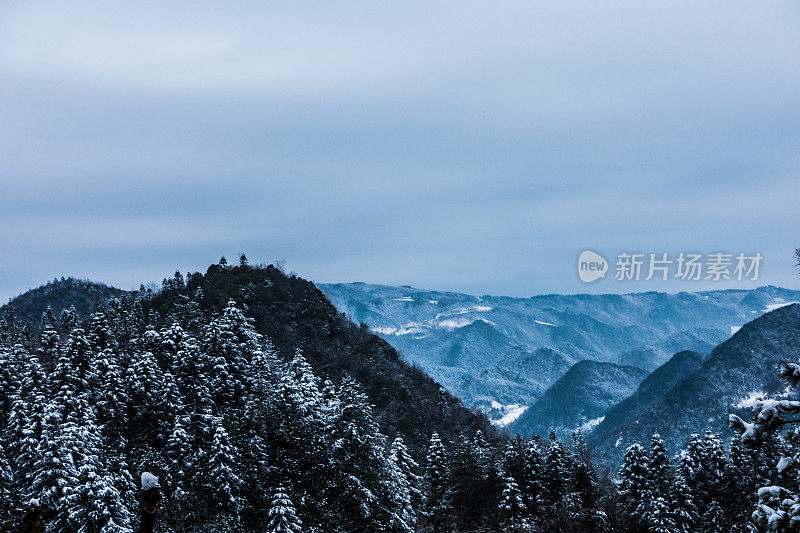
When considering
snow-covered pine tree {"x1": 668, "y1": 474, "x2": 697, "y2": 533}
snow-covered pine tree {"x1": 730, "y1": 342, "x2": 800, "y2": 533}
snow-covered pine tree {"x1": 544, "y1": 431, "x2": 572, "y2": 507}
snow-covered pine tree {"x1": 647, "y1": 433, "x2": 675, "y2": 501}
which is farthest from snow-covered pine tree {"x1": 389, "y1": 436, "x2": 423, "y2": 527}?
snow-covered pine tree {"x1": 730, "y1": 342, "x2": 800, "y2": 533}

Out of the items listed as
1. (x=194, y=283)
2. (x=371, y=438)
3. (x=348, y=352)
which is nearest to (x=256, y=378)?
(x=371, y=438)

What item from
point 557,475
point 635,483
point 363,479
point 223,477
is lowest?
point 557,475

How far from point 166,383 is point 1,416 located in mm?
12866

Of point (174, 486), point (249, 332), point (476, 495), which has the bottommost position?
point (476, 495)

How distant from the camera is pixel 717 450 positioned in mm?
57750

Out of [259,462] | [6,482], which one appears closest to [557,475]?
[259,462]

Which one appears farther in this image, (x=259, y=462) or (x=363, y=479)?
(x=363, y=479)

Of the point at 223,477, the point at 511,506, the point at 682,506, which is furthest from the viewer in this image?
the point at 682,506

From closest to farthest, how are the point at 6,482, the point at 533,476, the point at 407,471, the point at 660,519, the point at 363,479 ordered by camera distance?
the point at 6,482 → the point at 363,479 → the point at 660,519 → the point at 407,471 → the point at 533,476

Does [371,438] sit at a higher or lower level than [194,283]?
lower

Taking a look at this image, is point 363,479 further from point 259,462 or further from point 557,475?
point 557,475

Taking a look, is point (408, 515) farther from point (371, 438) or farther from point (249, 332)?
point (249, 332)

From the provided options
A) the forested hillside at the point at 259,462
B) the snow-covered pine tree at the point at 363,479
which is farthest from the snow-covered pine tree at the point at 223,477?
the snow-covered pine tree at the point at 363,479

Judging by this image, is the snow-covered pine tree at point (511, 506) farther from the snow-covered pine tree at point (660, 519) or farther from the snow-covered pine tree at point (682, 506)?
the snow-covered pine tree at point (682, 506)
